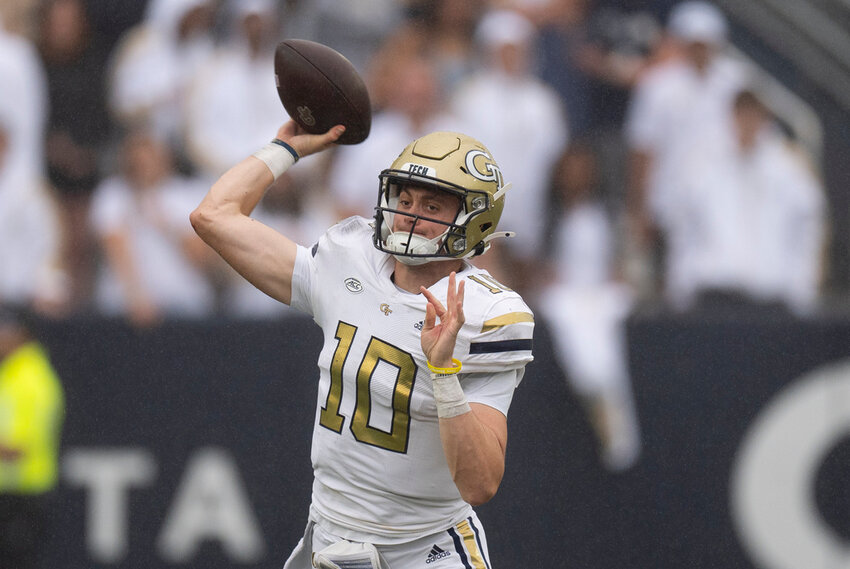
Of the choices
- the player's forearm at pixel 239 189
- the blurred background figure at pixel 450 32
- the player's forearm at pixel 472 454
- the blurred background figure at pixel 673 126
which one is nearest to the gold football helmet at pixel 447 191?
the player's forearm at pixel 239 189

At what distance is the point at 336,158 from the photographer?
6.48 meters

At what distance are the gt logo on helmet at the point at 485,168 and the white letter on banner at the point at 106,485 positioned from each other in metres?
3.54

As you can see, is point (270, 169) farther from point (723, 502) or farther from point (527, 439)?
point (723, 502)

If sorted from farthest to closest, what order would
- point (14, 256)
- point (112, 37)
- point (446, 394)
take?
point (112, 37) → point (14, 256) → point (446, 394)

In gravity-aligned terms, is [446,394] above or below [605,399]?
above

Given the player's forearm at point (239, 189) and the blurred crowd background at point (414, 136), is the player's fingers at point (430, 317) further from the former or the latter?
the blurred crowd background at point (414, 136)

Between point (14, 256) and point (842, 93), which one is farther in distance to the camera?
point (842, 93)

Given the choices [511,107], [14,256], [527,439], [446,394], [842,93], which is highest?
[842,93]

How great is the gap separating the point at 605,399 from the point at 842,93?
232 centimetres

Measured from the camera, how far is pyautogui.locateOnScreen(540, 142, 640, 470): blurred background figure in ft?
20.9

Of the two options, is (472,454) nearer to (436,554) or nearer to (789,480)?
(436,554)

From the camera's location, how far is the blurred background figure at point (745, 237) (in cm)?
645

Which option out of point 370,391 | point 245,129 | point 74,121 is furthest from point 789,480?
point 74,121

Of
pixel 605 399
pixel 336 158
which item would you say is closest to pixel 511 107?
pixel 336 158
